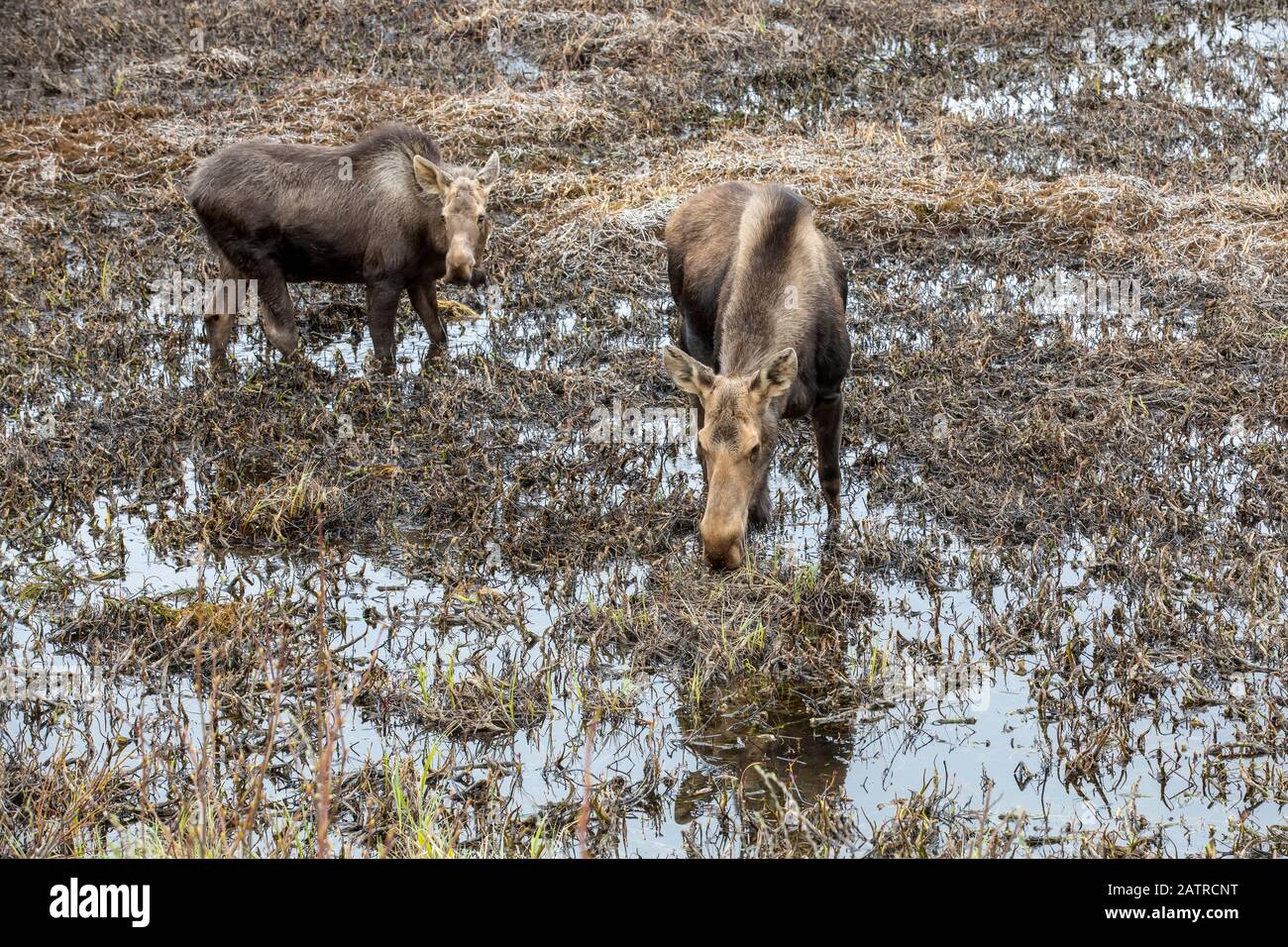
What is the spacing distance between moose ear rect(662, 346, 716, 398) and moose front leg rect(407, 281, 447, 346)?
4.05m

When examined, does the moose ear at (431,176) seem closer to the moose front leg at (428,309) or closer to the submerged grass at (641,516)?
the moose front leg at (428,309)

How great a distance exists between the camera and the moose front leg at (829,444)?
24.2 ft

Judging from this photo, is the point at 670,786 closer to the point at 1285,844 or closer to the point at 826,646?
the point at 826,646

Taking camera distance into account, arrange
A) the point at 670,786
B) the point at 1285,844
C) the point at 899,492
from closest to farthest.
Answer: the point at 1285,844 < the point at 670,786 < the point at 899,492

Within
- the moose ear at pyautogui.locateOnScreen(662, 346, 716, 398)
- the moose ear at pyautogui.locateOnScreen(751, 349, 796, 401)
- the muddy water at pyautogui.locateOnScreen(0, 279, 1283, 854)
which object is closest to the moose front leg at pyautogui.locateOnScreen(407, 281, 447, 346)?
the muddy water at pyautogui.locateOnScreen(0, 279, 1283, 854)

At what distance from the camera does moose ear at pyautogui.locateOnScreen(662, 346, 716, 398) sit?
6.16m

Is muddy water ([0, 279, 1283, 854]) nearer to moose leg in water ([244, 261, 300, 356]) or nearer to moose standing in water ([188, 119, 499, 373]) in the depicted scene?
moose leg in water ([244, 261, 300, 356])

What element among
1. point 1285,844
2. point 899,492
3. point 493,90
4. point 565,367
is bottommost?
point 1285,844

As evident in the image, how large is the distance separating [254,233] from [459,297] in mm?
1994

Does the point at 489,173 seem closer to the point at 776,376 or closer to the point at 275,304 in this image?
the point at 275,304

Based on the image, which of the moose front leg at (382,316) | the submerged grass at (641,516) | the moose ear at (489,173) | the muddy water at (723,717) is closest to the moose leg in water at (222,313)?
the submerged grass at (641,516)

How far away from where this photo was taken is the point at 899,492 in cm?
793

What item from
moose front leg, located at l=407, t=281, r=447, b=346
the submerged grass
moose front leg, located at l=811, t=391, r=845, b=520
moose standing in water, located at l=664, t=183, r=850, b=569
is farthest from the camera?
moose front leg, located at l=407, t=281, r=447, b=346
